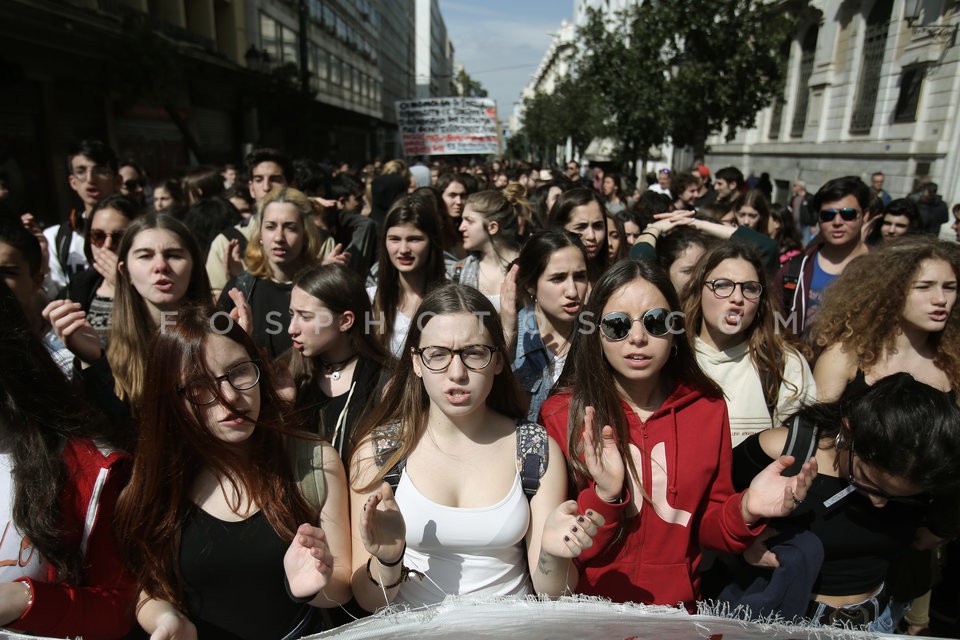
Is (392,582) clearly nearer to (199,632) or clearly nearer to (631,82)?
(199,632)

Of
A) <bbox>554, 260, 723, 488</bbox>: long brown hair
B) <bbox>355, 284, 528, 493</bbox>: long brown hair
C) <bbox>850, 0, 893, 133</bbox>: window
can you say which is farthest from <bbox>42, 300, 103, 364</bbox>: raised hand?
<bbox>850, 0, 893, 133</bbox>: window

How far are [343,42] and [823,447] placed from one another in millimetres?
40137

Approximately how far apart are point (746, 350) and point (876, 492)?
36.7 inches

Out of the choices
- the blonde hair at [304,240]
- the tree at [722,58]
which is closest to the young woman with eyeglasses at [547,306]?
the blonde hair at [304,240]

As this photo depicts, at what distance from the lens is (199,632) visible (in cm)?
169

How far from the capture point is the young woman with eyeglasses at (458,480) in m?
1.73

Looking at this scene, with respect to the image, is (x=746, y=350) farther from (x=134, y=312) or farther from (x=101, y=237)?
(x=101, y=237)

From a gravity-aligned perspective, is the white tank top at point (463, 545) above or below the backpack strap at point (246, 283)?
below

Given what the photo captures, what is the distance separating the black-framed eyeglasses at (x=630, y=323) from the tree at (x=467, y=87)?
83677 millimetres

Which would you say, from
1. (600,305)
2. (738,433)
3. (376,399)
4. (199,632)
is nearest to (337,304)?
(376,399)

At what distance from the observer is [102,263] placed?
11.2ft

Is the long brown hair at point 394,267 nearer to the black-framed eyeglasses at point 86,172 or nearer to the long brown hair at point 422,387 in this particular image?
the long brown hair at point 422,387

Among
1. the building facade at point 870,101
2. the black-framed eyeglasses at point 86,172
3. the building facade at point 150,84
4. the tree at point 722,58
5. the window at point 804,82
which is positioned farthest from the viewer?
the window at point 804,82

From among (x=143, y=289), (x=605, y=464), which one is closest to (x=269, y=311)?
(x=143, y=289)
